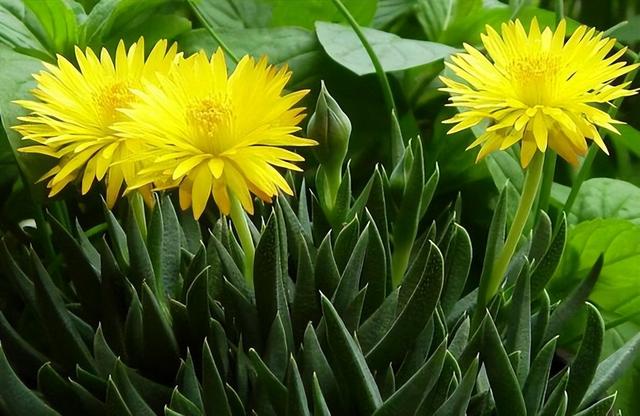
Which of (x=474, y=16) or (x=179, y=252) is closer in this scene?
(x=179, y=252)

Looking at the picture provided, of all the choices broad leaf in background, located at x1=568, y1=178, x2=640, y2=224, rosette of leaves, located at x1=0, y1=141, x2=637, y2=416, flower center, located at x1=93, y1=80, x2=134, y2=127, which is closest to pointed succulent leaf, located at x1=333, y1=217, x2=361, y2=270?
rosette of leaves, located at x1=0, y1=141, x2=637, y2=416

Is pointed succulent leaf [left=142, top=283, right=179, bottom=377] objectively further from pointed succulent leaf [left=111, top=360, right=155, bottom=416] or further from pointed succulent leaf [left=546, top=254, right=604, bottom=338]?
pointed succulent leaf [left=546, top=254, right=604, bottom=338]

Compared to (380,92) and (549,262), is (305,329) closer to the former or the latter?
(549,262)

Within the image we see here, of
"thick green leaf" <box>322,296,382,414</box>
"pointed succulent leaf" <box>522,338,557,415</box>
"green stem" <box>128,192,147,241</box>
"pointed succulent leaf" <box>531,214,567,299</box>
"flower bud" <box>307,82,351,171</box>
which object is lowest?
"pointed succulent leaf" <box>522,338,557,415</box>

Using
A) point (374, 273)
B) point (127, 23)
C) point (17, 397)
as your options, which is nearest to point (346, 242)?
point (374, 273)

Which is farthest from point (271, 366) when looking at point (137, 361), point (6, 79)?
point (6, 79)

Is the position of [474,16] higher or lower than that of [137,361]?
higher

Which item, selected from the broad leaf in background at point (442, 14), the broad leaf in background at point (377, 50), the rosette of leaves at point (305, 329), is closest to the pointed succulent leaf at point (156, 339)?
the rosette of leaves at point (305, 329)

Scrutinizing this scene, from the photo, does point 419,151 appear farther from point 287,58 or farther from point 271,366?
point 287,58
